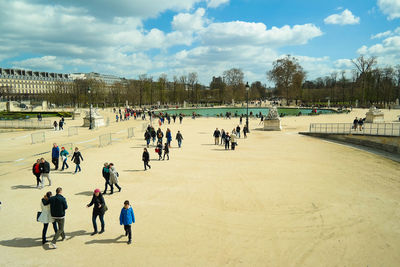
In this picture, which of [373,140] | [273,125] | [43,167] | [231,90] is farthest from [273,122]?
[231,90]

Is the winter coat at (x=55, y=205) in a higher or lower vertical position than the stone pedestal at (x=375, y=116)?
lower

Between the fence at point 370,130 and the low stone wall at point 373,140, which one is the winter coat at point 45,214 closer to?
the low stone wall at point 373,140

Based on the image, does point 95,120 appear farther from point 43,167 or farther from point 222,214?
point 222,214

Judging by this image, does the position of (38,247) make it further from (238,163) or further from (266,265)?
(238,163)

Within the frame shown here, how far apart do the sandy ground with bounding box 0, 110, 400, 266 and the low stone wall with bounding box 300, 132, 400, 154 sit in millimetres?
5695

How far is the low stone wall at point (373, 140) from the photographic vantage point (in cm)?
2113

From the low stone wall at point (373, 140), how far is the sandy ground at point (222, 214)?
18.7 ft

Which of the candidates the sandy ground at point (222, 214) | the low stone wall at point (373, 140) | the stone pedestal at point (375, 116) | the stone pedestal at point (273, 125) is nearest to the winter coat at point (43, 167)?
the sandy ground at point (222, 214)

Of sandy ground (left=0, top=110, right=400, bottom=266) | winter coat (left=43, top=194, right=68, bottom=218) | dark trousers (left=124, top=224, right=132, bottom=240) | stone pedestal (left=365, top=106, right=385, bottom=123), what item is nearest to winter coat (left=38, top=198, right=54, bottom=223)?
winter coat (left=43, top=194, right=68, bottom=218)

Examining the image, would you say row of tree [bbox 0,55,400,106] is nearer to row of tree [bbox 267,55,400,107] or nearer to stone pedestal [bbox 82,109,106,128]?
row of tree [bbox 267,55,400,107]

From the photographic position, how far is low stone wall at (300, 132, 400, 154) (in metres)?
21.1

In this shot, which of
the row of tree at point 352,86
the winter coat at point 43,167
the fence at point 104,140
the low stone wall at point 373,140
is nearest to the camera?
the winter coat at point 43,167

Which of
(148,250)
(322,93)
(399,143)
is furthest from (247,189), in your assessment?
(322,93)

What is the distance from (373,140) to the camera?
22953 millimetres
